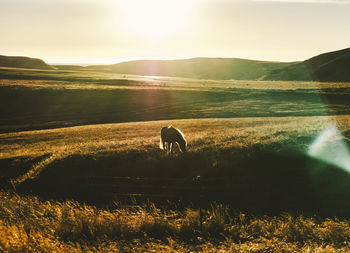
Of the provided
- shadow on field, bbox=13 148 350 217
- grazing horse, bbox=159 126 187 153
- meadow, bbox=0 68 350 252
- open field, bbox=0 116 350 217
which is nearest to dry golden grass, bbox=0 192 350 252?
meadow, bbox=0 68 350 252

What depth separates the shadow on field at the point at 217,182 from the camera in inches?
507

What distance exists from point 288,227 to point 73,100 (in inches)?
3066

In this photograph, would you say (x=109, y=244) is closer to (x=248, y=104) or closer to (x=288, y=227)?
(x=288, y=227)

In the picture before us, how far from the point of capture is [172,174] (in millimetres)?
17844

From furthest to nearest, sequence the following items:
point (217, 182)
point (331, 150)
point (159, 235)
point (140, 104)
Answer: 1. point (140, 104)
2. point (331, 150)
3. point (217, 182)
4. point (159, 235)

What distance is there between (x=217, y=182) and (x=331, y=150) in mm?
9114

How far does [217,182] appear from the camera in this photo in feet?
46.0

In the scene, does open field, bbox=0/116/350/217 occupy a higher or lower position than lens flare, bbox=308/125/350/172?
lower

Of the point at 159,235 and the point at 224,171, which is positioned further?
the point at 224,171

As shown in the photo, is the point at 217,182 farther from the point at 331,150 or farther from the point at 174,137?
the point at 331,150

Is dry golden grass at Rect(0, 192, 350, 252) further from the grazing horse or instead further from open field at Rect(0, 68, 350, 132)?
open field at Rect(0, 68, 350, 132)

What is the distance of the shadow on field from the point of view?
12883 mm

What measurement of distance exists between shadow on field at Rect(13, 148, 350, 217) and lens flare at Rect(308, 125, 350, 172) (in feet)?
2.00

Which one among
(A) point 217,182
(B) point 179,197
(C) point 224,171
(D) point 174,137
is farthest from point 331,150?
(B) point 179,197
